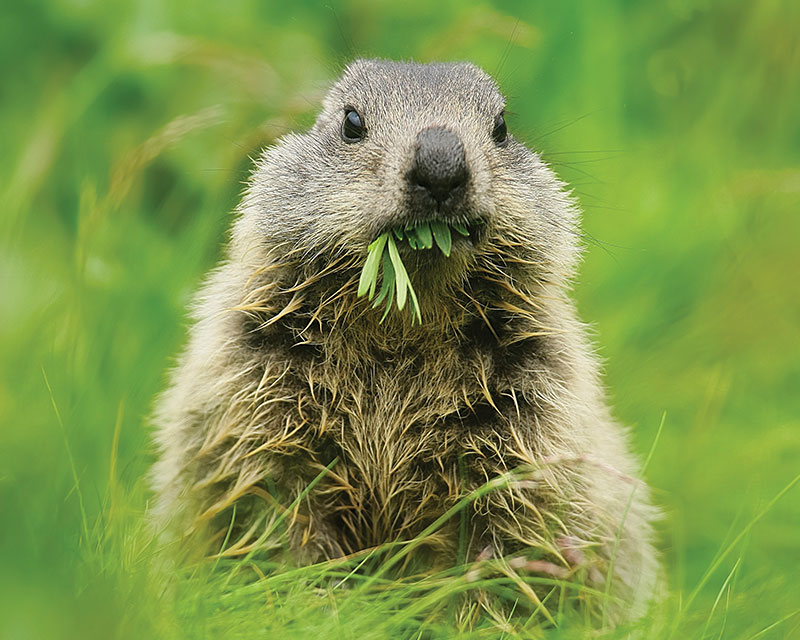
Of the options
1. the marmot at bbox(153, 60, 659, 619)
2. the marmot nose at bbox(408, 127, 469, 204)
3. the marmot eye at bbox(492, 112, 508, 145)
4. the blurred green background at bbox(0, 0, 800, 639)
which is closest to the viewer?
the marmot nose at bbox(408, 127, 469, 204)

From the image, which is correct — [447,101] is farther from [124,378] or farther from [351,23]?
[351,23]

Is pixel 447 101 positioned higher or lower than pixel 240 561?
higher

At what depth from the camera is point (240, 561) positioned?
11.4 ft

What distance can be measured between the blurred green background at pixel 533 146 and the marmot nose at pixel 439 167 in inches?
51.0

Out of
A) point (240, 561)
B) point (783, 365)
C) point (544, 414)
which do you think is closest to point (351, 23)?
point (783, 365)

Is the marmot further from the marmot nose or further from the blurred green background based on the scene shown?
the blurred green background

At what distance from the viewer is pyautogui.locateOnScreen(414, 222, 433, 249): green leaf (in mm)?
3502

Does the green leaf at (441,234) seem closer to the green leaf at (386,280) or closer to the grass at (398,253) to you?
the grass at (398,253)

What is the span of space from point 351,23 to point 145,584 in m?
4.95

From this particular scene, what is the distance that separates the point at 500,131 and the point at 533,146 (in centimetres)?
61

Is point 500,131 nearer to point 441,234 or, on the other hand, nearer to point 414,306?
point 441,234

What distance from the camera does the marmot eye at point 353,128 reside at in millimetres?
4000

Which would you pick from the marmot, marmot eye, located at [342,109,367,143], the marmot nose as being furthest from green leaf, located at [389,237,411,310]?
marmot eye, located at [342,109,367,143]

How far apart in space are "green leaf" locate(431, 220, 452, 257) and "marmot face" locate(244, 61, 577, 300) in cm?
3
